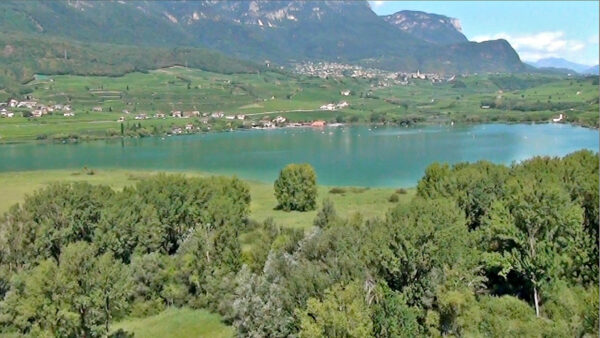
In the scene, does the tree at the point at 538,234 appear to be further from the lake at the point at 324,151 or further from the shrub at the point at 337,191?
the lake at the point at 324,151

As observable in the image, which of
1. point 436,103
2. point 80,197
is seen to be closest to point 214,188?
point 80,197

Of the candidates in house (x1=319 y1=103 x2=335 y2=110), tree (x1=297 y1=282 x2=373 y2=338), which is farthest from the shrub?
house (x1=319 y1=103 x2=335 y2=110)

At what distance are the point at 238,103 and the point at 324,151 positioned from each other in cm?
6865

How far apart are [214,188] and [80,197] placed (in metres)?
8.60

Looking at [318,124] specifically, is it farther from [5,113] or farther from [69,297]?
[69,297]

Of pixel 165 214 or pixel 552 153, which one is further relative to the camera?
pixel 552 153

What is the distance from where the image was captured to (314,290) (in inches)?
767

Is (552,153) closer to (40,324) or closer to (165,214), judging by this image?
(165,214)

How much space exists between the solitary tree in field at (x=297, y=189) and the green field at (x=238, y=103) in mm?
64875

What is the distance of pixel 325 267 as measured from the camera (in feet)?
67.2

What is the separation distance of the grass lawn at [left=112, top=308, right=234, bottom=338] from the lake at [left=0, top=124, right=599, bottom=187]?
39.8 metres

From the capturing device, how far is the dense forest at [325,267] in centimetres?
1891

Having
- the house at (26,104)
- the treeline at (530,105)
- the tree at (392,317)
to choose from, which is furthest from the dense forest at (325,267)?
the treeline at (530,105)

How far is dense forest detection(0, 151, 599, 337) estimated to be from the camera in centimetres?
1891
